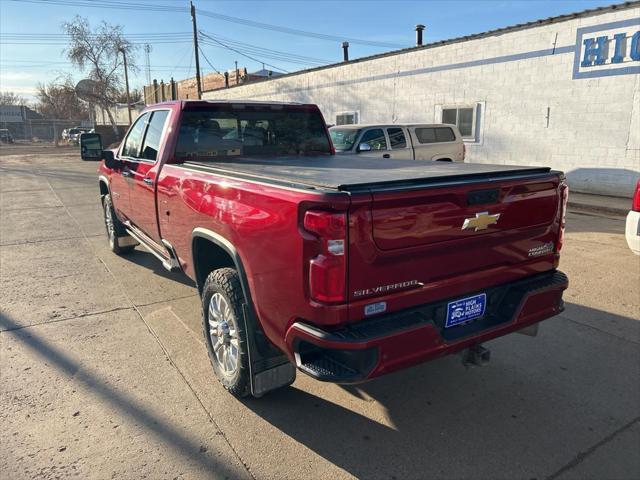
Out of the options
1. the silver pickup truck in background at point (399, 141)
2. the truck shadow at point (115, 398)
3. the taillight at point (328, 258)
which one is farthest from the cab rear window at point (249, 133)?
the silver pickup truck in background at point (399, 141)

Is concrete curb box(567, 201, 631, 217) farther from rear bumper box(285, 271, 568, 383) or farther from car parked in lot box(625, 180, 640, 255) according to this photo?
rear bumper box(285, 271, 568, 383)

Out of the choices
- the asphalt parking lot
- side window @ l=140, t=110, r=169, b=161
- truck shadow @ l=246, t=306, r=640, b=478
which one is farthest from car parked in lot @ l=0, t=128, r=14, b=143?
truck shadow @ l=246, t=306, r=640, b=478

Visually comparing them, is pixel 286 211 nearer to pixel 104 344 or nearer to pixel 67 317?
pixel 104 344

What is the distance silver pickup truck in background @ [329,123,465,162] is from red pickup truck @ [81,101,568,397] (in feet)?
23.2

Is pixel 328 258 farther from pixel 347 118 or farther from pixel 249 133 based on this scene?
pixel 347 118

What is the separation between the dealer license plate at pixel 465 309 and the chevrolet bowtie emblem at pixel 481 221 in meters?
0.42

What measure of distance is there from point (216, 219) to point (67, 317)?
2.52 metres

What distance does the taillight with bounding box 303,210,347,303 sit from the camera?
221 cm

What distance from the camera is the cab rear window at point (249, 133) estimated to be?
4352 millimetres

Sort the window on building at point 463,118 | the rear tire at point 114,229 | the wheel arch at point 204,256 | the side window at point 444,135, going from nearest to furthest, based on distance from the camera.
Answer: the wheel arch at point 204,256 → the rear tire at point 114,229 → the side window at point 444,135 → the window on building at point 463,118

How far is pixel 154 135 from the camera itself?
4.68 m

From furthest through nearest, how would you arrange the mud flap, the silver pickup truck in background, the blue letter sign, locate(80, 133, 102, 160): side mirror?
1. the blue letter sign
2. the silver pickup truck in background
3. locate(80, 133, 102, 160): side mirror
4. the mud flap

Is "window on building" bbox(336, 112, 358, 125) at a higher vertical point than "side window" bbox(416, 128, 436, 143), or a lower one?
higher

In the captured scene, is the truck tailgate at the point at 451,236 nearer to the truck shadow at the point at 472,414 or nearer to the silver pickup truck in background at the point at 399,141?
the truck shadow at the point at 472,414
